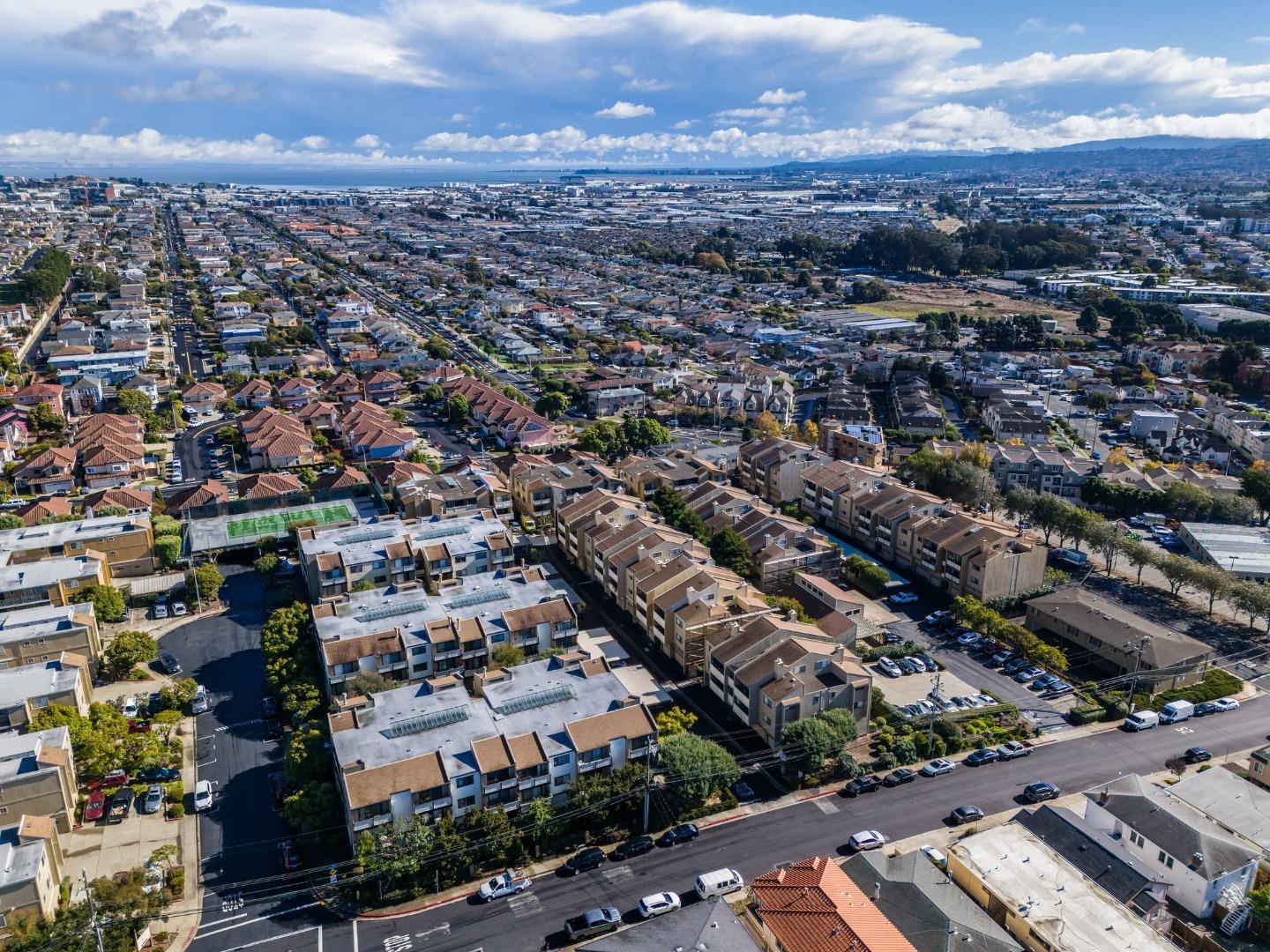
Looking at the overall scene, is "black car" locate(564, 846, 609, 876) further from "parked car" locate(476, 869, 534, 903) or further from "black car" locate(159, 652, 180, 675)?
"black car" locate(159, 652, 180, 675)

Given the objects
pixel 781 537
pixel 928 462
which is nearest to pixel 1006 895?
pixel 781 537

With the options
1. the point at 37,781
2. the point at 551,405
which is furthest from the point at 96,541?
the point at 551,405

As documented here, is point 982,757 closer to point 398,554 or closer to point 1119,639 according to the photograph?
point 1119,639

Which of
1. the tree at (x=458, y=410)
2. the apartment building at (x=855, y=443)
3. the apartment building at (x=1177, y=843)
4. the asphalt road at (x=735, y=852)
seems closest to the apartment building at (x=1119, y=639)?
the asphalt road at (x=735, y=852)

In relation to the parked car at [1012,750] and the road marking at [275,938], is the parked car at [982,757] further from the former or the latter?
the road marking at [275,938]

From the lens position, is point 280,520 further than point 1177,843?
Yes

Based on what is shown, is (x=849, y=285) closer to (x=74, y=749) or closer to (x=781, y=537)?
(x=781, y=537)
